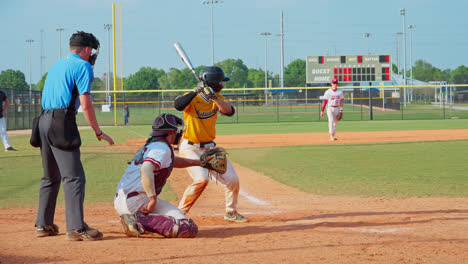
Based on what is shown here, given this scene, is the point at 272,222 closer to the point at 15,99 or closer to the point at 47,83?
the point at 47,83

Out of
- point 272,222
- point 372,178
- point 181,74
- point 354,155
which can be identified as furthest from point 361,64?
point 181,74

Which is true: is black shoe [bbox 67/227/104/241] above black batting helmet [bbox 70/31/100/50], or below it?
below

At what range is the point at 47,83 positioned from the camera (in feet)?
17.9

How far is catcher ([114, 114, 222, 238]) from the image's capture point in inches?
205

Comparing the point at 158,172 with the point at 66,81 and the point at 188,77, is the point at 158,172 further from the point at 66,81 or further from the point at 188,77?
the point at 188,77

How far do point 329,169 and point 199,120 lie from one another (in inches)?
223

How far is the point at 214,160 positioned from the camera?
580 centimetres

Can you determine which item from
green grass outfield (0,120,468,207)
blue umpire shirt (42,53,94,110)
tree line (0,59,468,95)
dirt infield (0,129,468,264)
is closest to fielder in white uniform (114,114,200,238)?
dirt infield (0,129,468,264)

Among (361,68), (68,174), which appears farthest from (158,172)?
(361,68)

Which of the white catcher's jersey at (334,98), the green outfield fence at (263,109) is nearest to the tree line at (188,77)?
the green outfield fence at (263,109)

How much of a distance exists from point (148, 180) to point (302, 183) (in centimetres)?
497

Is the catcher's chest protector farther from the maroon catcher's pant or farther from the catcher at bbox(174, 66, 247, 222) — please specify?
the catcher at bbox(174, 66, 247, 222)

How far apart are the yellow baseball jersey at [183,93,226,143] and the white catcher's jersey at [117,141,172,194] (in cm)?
101

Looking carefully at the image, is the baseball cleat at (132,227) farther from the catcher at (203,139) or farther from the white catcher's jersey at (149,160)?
the catcher at (203,139)
